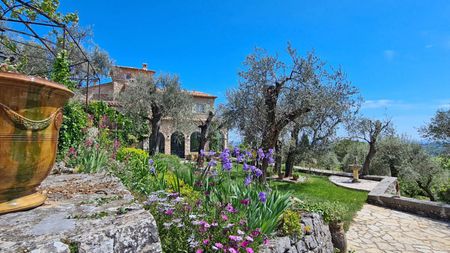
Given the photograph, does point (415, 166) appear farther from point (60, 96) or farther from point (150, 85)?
point (60, 96)

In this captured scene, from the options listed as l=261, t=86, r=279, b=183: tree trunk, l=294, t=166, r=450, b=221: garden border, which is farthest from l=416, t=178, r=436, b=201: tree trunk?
l=261, t=86, r=279, b=183: tree trunk

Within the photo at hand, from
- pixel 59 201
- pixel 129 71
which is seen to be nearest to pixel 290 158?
pixel 59 201

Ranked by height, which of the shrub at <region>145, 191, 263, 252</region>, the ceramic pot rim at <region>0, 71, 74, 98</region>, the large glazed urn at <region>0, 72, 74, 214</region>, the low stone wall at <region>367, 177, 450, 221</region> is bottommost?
the low stone wall at <region>367, 177, 450, 221</region>

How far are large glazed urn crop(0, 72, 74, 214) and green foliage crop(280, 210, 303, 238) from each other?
267cm

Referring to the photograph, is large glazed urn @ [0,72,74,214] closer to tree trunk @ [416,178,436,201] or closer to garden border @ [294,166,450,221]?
garden border @ [294,166,450,221]

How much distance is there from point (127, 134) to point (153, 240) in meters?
15.9

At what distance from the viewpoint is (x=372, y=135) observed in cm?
1583

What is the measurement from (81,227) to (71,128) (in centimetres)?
527

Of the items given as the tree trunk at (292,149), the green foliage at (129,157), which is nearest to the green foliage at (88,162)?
the green foliage at (129,157)

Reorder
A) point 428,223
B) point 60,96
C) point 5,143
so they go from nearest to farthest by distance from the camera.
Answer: point 5,143 → point 60,96 → point 428,223

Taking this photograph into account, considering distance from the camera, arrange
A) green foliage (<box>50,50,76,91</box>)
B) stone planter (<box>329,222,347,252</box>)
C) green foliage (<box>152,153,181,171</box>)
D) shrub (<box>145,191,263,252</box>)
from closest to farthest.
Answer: shrub (<box>145,191,263,252</box>), stone planter (<box>329,222,347,252</box>), green foliage (<box>50,50,76,91</box>), green foliage (<box>152,153,181,171</box>)

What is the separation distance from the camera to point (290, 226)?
3.25 meters

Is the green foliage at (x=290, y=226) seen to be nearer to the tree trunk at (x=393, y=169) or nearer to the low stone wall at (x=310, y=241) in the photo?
the low stone wall at (x=310, y=241)

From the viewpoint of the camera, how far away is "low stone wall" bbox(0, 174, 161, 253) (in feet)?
4.23
